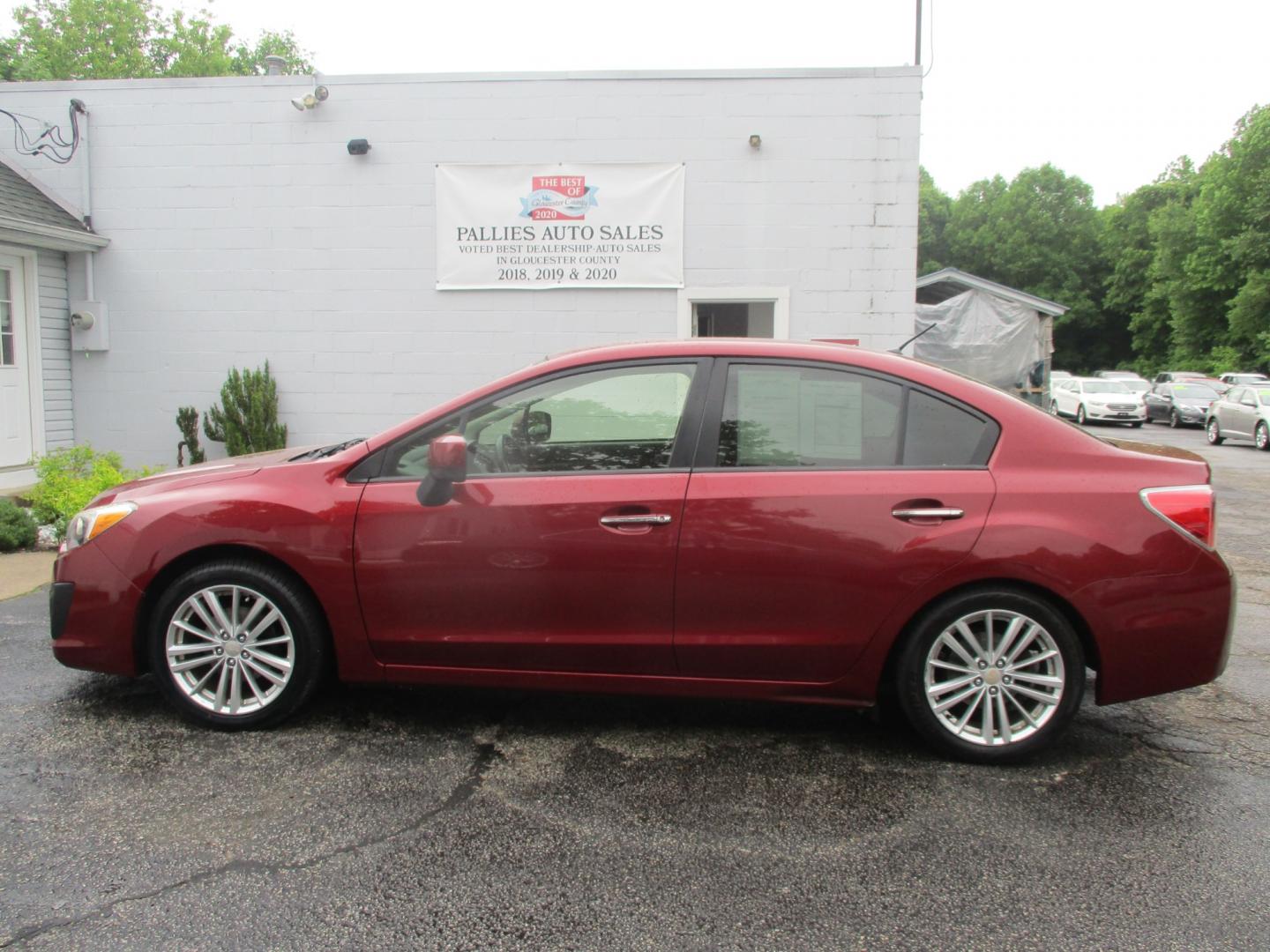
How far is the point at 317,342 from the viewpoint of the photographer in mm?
9805

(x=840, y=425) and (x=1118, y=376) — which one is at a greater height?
(x=1118, y=376)

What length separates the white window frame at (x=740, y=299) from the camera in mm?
9484

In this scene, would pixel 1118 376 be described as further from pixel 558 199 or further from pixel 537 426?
pixel 537 426

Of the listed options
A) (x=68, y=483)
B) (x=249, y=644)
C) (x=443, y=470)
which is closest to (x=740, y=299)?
(x=68, y=483)

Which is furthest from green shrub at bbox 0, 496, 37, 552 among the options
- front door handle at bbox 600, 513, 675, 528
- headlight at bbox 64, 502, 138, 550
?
front door handle at bbox 600, 513, 675, 528

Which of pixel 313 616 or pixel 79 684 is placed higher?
pixel 313 616

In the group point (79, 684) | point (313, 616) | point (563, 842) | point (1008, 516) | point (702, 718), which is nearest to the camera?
point (563, 842)

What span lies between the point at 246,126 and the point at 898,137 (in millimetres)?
6570

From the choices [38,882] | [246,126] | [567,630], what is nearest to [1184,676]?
[567,630]

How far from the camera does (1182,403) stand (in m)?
29.6

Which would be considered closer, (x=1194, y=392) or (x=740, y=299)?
(x=740, y=299)

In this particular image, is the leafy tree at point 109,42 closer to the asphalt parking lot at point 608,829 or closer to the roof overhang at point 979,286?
the roof overhang at point 979,286

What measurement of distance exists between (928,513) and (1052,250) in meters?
63.0

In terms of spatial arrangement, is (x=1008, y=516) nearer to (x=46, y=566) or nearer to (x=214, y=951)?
(x=214, y=951)
